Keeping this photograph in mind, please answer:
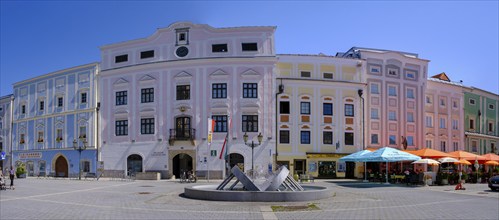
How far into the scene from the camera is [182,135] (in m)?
41.8

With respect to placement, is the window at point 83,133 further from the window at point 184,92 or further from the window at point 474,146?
the window at point 474,146

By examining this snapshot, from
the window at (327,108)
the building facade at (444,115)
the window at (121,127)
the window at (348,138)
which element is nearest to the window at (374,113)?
the window at (348,138)

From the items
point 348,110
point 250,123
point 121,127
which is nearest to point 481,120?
point 348,110

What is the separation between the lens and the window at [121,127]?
44281mm

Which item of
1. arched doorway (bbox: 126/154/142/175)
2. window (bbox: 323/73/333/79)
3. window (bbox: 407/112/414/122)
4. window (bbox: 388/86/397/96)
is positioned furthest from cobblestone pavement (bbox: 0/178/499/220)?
window (bbox: 407/112/414/122)

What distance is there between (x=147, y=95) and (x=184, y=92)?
3975 mm

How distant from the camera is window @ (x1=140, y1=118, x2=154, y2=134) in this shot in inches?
1702

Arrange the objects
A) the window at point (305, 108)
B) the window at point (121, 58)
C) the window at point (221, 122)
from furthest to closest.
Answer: the window at point (121, 58) → the window at point (305, 108) → the window at point (221, 122)

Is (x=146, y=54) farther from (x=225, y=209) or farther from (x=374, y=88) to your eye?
(x=225, y=209)

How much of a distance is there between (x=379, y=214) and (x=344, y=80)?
96.9ft

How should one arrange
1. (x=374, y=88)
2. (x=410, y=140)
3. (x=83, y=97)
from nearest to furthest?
(x=374, y=88) → (x=410, y=140) → (x=83, y=97)

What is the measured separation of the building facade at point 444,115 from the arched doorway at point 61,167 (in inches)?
1502

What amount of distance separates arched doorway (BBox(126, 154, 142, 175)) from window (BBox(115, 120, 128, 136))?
2458mm

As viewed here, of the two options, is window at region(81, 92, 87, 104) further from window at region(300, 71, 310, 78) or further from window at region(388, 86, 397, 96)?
window at region(388, 86, 397, 96)
